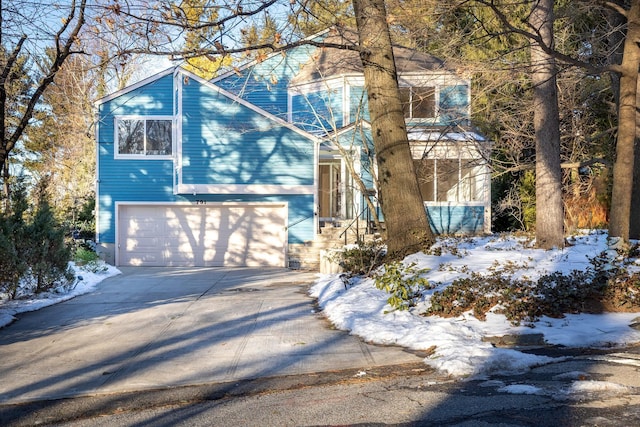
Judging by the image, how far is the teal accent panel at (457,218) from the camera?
71.4 ft

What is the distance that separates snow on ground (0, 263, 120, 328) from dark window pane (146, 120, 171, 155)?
6591 mm

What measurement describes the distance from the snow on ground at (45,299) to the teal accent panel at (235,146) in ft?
20.3

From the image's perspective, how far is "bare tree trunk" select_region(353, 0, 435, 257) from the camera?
12.5 m

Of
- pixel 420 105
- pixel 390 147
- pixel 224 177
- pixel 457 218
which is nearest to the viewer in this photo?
pixel 390 147

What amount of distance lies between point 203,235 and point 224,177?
230cm

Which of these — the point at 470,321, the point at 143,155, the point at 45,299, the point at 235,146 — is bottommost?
the point at 45,299

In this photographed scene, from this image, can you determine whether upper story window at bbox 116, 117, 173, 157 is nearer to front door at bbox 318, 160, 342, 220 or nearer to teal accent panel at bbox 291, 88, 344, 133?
teal accent panel at bbox 291, 88, 344, 133

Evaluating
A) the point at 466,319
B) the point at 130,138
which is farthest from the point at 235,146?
the point at 466,319

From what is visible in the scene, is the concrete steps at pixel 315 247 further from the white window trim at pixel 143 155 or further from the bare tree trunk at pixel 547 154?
the bare tree trunk at pixel 547 154

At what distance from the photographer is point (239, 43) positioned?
10383 mm

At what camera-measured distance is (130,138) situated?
22828 mm

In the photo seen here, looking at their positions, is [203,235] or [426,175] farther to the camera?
[203,235]

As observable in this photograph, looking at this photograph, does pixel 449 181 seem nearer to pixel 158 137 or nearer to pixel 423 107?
pixel 423 107

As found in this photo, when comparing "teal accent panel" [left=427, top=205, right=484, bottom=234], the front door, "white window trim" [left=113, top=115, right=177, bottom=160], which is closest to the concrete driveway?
"teal accent panel" [left=427, top=205, right=484, bottom=234]
